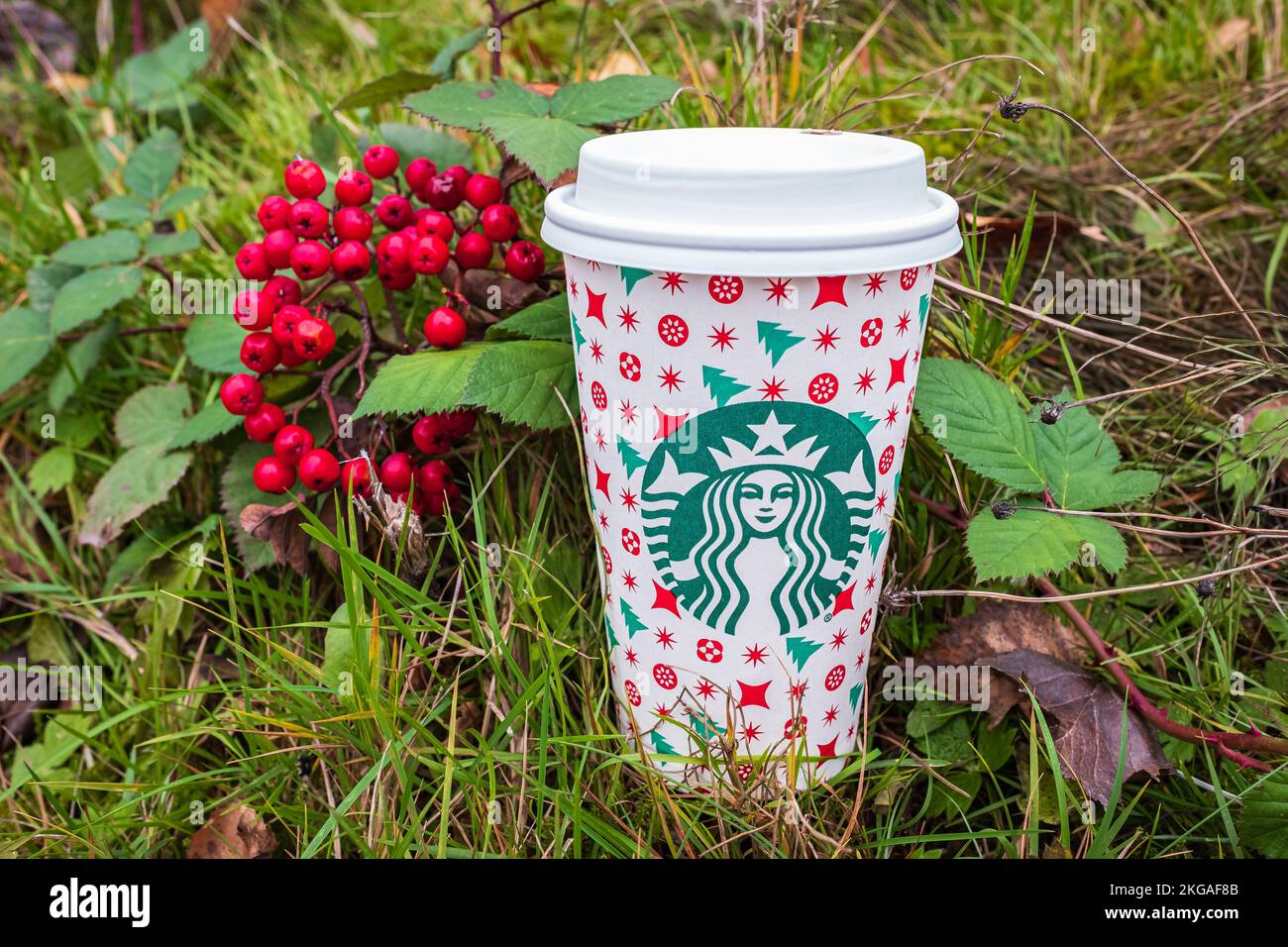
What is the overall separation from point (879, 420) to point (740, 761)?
463mm

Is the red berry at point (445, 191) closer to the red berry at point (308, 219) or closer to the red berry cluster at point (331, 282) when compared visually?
the red berry cluster at point (331, 282)

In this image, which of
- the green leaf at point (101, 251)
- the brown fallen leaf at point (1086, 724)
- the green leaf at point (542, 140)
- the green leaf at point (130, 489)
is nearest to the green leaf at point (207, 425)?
the green leaf at point (130, 489)

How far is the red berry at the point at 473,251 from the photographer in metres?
1.49

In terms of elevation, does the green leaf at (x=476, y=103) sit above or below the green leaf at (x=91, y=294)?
above

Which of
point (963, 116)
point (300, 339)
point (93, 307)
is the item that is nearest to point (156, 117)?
point (93, 307)

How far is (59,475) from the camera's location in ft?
5.79

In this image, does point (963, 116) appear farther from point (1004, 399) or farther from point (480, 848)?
point (480, 848)

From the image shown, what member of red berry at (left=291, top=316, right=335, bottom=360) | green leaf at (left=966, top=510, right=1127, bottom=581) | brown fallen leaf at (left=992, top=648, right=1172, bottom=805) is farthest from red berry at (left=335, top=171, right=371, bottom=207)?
brown fallen leaf at (left=992, top=648, right=1172, bottom=805)

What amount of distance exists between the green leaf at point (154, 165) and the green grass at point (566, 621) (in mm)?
144

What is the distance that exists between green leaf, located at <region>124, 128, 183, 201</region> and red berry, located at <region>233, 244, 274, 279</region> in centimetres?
49

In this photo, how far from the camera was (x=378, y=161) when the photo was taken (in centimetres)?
154

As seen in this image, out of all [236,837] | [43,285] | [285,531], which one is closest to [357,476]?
[285,531]

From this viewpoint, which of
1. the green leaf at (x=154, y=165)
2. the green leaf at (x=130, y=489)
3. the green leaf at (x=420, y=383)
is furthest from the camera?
the green leaf at (x=154, y=165)

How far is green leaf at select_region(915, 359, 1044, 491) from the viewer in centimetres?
132
